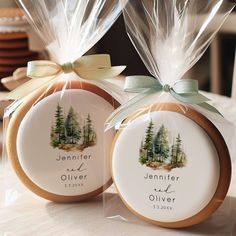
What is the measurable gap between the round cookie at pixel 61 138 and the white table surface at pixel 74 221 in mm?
32

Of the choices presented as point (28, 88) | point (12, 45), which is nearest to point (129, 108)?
point (28, 88)

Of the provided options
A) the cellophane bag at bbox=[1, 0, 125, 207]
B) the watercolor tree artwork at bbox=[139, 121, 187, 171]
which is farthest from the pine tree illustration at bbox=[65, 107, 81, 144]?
the watercolor tree artwork at bbox=[139, 121, 187, 171]

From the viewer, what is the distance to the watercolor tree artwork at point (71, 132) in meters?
0.80

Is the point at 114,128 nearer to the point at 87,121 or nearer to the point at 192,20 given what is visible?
the point at 87,121

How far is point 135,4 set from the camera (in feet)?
2.61

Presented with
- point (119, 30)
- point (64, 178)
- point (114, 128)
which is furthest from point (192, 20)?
point (119, 30)

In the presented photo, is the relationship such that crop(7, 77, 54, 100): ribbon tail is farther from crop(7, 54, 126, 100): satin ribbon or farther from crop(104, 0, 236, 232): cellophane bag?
crop(104, 0, 236, 232): cellophane bag

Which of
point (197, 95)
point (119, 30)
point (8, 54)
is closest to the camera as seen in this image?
point (197, 95)

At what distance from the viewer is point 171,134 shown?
2.41 feet

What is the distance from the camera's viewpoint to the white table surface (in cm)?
76

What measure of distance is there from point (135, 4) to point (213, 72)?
6.68 ft

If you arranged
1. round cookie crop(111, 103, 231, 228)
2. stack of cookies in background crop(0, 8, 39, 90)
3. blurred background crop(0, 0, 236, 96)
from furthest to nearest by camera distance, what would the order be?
blurred background crop(0, 0, 236, 96)
stack of cookies in background crop(0, 8, 39, 90)
round cookie crop(111, 103, 231, 228)

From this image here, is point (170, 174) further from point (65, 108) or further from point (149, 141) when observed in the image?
point (65, 108)

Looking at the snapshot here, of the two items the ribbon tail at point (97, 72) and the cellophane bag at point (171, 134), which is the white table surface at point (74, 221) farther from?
the ribbon tail at point (97, 72)
